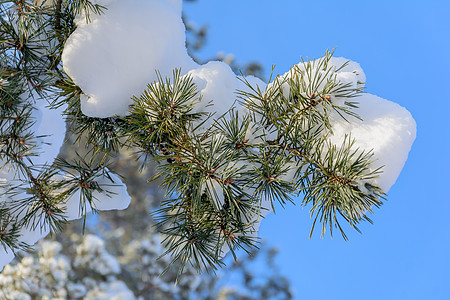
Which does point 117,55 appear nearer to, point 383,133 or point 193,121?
point 193,121

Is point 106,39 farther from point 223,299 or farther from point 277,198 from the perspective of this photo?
point 223,299

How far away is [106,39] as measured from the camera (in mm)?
969

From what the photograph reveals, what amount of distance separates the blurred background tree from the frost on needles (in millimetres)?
1816

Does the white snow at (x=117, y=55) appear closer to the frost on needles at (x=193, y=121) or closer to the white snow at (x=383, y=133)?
the frost on needles at (x=193, y=121)

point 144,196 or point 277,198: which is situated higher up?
point 144,196

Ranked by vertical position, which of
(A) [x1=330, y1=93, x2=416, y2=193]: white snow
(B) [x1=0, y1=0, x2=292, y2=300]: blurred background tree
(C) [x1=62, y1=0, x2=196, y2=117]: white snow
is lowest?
(A) [x1=330, y1=93, x2=416, y2=193]: white snow

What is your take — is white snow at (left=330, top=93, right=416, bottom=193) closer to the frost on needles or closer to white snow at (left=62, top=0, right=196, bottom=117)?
the frost on needles

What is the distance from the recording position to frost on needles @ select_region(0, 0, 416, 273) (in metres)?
0.86

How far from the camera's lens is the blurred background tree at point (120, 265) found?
3.40m

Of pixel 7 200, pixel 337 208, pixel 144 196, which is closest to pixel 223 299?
pixel 144 196

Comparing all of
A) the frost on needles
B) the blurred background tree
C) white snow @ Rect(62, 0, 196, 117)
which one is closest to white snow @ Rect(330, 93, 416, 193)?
the frost on needles

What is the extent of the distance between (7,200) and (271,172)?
767mm

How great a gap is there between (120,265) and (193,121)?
12.1 ft

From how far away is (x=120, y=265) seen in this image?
4277 mm
